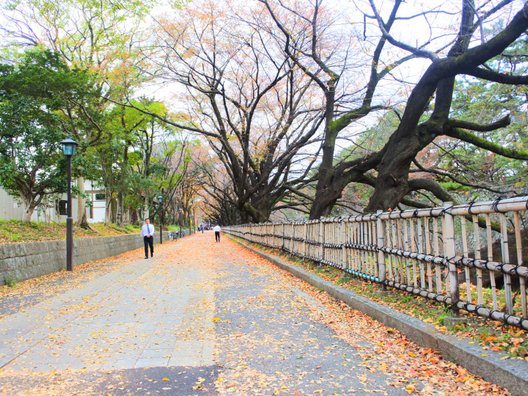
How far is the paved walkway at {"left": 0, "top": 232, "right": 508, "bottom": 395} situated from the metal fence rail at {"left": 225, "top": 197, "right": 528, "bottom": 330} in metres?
0.74

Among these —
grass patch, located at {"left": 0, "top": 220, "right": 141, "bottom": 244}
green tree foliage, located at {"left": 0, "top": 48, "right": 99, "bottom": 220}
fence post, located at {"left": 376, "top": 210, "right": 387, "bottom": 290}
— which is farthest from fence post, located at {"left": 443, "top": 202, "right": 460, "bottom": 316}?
green tree foliage, located at {"left": 0, "top": 48, "right": 99, "bottom": 220}

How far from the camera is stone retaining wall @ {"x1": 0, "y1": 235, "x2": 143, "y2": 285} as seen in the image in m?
10.1

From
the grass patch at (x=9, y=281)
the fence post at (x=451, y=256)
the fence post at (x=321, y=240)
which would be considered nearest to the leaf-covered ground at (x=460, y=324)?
the fence post at (x=451, y=256)

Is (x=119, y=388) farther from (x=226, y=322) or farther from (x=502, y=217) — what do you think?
(x=502, y=217)

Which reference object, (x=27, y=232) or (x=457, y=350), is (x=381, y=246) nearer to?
(x=457, y=350)

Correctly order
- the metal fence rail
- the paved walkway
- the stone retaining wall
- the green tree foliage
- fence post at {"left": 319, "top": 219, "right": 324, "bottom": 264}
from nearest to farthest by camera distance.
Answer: the paved walkway, the metal fence rail, the stone retaining wall, fence post at {"left": 319, "top": 219, "right": 324, "bottom": 264}, the green tree foliage

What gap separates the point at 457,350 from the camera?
389 centimetres

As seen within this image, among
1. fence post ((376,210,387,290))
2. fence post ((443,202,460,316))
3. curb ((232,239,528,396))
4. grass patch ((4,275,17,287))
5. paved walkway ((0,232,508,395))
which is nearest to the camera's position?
curb ((232,239,528,396))

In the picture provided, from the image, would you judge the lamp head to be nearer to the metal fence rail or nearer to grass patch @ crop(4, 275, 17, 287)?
grass patch @ crop(4, 275, 17, 287)

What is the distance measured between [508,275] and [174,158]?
43220 millimetres

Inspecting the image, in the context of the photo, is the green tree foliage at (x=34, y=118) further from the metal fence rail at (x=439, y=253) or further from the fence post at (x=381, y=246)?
the fence post at (x=381, y=246)

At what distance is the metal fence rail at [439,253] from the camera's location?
3.78 metres

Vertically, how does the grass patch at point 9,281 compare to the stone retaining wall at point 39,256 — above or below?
below

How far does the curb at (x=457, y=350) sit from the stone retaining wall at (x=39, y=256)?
26.8ft
